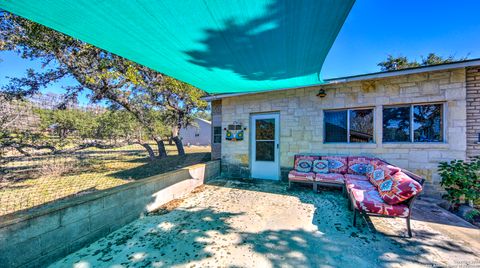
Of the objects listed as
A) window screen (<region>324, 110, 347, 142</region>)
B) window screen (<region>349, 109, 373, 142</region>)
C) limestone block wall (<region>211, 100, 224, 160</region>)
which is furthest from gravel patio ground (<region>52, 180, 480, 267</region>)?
limestone block wall (<region>211, 100, 224, 160</region>)

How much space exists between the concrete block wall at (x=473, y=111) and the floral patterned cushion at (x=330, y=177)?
2.51 metres

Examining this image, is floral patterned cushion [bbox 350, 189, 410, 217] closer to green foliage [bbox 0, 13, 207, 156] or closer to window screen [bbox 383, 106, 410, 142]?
window screen [bbox 383, 106, 410, 142]

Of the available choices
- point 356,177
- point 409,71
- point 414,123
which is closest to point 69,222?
point 356,177

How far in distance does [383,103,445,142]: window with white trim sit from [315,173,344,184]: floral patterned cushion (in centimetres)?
152

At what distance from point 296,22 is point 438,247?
10.2 ft

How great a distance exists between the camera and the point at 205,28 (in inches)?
79.0

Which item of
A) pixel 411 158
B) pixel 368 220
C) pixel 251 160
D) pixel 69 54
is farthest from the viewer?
pixel 251 160

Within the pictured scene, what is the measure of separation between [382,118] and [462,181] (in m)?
1.70

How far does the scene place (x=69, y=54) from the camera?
4832mm

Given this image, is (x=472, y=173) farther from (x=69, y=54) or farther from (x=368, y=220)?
(x=69, y=54)

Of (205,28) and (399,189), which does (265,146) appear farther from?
(205,28)

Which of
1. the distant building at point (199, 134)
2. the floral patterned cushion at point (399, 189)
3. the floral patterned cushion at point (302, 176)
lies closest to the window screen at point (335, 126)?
the floral patterned cushion at point (302, 176)

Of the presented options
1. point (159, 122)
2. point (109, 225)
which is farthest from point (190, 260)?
point (159, 122)

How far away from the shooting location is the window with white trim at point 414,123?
3.86m
